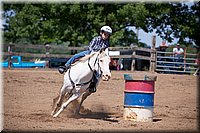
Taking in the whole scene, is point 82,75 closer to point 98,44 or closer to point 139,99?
point 98,44

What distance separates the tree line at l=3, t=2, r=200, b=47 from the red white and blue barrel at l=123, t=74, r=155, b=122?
21421mm

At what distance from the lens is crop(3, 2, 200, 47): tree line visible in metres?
30.7

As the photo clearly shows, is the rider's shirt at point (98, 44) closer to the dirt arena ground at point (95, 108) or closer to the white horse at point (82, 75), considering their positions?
the white horse at point (82, 75)

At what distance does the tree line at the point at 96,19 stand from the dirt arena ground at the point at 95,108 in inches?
540

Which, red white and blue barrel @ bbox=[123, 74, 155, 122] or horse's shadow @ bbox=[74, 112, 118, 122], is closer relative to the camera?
red white and blue barrel @ bbox=[123, 74, 155, 122]

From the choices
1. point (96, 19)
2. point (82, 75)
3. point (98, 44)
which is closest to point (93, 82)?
point (82, 75)

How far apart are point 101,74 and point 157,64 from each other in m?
15.4

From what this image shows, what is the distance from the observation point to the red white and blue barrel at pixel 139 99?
8.71 meters

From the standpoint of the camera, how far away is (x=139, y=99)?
8758mm

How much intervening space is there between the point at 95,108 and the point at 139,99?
240 centimetres

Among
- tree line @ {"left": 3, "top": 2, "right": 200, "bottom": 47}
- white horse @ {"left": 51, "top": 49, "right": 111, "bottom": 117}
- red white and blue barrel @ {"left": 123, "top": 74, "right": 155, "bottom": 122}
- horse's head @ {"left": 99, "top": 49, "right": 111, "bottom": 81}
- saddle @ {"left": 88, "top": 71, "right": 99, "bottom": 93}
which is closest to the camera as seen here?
horse's head @ {"left": 99, "top": 49, "right": 111, "bottom": 81}

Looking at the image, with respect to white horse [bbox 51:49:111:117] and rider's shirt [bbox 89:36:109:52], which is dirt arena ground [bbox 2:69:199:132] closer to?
white horse [bbox 51:49:111:117]

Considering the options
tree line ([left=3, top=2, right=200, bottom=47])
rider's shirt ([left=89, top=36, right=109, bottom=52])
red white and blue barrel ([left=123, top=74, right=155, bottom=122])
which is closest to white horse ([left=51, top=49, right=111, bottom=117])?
rider's shirt ([left=89, top=36, right=109, bottom=52])

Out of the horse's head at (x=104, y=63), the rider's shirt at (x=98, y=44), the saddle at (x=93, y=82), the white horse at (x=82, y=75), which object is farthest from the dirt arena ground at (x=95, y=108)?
the rider's shirt at (x=98, y=44)
